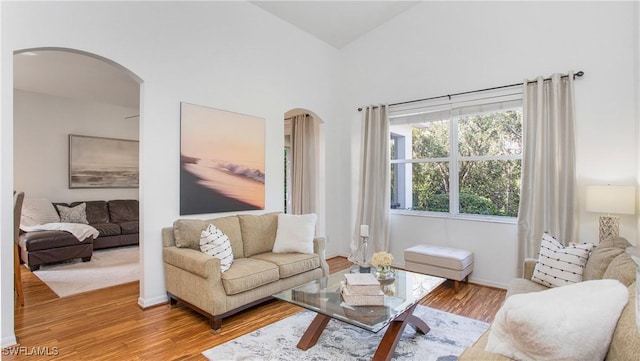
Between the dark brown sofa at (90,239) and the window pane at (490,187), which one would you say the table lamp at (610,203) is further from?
the dark brown sofa at (90,239)

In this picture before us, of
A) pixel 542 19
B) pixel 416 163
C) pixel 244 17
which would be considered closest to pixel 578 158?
pixel 542 19

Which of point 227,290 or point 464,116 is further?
point 464,116

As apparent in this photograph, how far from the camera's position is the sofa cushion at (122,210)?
6168 mm

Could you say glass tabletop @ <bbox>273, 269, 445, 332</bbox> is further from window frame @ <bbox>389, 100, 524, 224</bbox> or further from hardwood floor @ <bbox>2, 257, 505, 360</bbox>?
window frame @ <bbox>389, 100, 524, 224</bbox>

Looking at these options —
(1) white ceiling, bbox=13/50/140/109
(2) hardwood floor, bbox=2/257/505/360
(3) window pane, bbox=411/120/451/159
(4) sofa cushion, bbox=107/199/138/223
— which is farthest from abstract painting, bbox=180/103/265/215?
(4) sofa cushion, bbox=107/199/138/223

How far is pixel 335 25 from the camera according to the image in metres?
4.82

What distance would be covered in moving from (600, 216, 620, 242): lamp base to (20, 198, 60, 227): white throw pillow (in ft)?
24.3

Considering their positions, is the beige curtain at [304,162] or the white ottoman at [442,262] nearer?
the white ottoman at [442,262]

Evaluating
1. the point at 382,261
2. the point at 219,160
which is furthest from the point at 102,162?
the point at 382,261

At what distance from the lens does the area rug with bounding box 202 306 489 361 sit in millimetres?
2291

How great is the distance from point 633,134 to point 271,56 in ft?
13.5

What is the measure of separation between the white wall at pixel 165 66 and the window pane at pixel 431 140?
5.99ft

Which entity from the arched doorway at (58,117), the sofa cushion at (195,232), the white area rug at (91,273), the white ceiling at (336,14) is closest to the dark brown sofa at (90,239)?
the white area rug at (91,273)

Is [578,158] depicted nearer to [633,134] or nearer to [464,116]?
[633,134]
